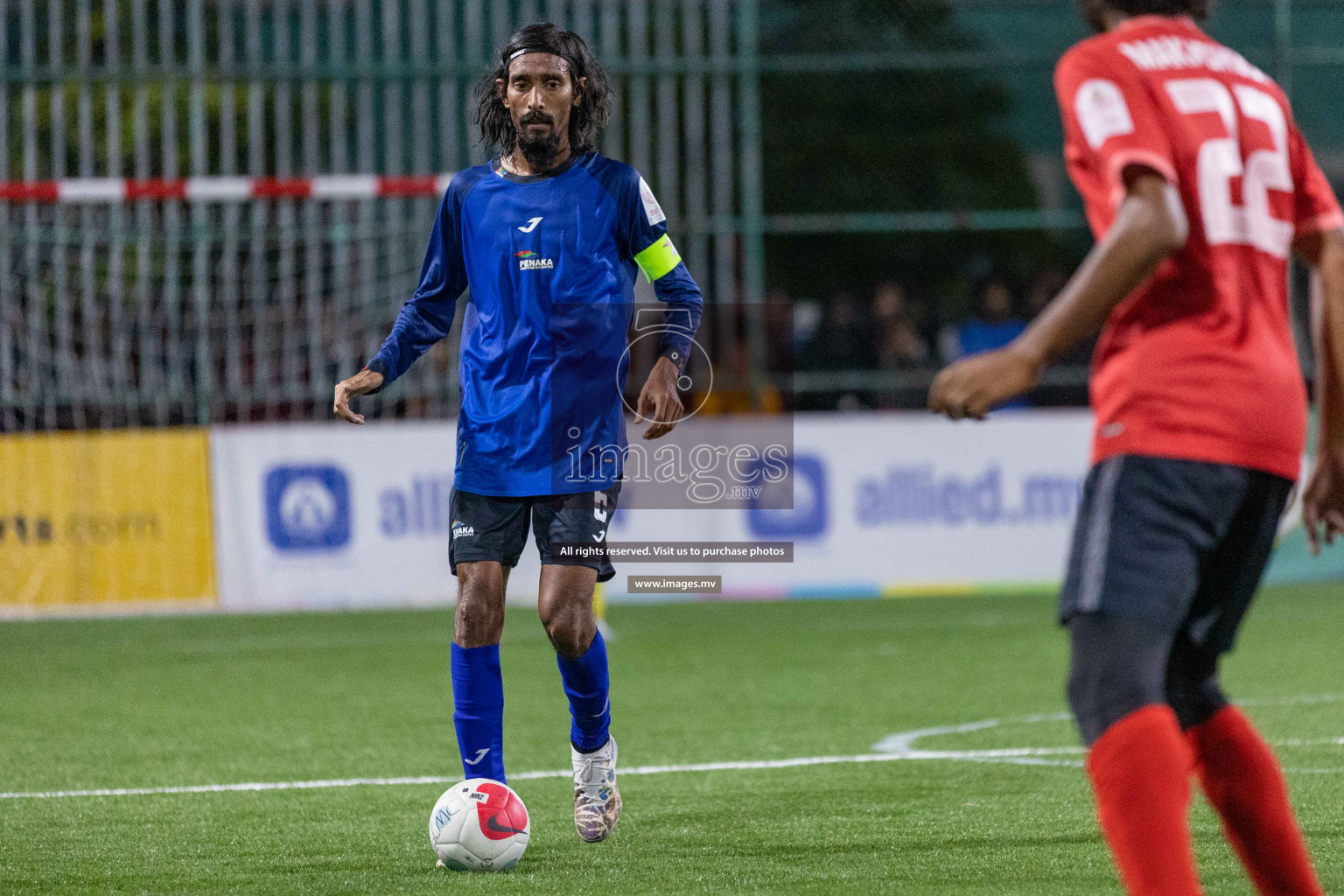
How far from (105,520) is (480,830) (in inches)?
317

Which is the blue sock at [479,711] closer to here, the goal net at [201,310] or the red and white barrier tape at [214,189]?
the red and white barrier tape at [214,189]

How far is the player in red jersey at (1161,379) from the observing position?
2.96m

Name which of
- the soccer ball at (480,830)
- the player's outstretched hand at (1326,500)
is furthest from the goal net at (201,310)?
the player's outstretched hand at (1326,500)

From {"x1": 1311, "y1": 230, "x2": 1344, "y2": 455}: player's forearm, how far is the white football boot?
234 cm

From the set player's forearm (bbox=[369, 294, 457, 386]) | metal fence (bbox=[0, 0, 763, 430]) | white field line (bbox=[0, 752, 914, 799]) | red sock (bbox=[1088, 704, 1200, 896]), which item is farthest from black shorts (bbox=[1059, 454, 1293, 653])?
metal fence (bbox=[0, 0, 763, 430])

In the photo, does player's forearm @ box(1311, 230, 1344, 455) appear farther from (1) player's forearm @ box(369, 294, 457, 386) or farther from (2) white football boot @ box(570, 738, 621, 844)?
(1) player's forearm @ box(369, 294, 457, 386)

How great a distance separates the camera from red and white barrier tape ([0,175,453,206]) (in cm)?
1109

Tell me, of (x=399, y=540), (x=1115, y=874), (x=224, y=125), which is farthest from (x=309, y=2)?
(x=1115, y=874)

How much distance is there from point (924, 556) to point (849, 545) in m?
0.51

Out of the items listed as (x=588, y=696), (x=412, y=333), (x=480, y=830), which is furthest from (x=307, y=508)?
(x=480, y=830)

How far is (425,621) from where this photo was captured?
12.1m

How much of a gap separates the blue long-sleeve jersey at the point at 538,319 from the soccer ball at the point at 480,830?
31.9 inches

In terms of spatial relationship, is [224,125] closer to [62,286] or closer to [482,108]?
[62,286]

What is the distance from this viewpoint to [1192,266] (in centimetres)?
307
